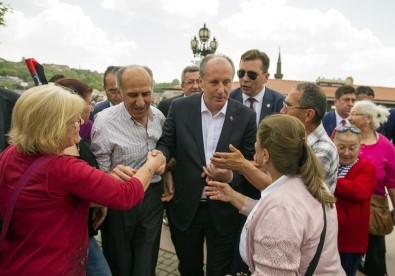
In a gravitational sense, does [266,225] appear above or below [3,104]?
below

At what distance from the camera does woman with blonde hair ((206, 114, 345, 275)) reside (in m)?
1.35

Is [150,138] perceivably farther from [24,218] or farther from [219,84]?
[24,218]

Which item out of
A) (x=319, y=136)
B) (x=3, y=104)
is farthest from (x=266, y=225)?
A: (x=3, y=104)

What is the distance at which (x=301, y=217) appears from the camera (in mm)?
1394

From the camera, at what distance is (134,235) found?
2.64m

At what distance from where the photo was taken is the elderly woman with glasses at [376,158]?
330cm

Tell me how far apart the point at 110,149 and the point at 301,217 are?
64.2 inches

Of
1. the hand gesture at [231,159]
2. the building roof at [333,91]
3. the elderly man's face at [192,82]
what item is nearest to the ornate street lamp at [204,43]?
the elderly man's face at [192,82]

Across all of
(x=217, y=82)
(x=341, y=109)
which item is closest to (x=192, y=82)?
(x=217, y=82)

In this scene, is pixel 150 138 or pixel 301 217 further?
pixel 150 138

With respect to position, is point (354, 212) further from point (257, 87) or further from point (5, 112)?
point (5, 112)

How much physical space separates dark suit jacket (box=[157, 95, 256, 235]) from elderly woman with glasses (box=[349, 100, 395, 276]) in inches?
63.0

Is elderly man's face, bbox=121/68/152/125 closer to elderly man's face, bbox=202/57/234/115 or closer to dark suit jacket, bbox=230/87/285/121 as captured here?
elderly man's face, bbox=202/57/234/115

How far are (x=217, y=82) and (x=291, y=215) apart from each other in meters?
1.61
